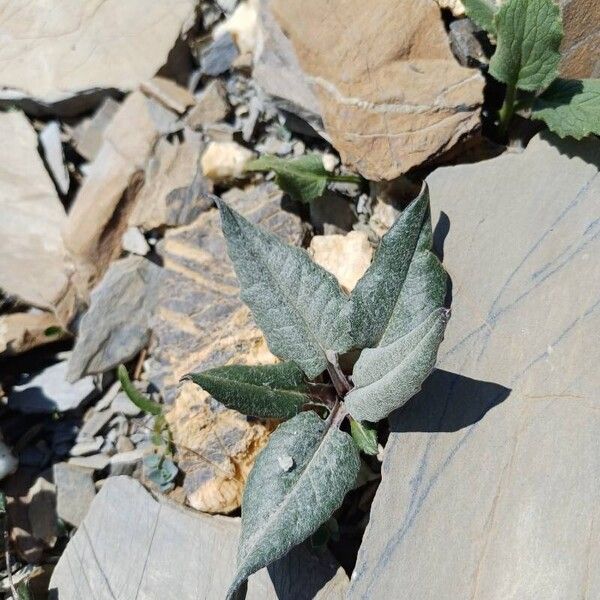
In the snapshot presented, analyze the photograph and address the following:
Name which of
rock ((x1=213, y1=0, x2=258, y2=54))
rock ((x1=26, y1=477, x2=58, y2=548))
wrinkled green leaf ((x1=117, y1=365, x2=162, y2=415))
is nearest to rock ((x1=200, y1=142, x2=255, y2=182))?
rock ((x1=213, y1=0, x2=258, y2=54))

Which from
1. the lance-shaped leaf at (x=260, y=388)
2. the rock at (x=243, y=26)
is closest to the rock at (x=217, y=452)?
the lance-shaped leaf at (x=260, y=388)

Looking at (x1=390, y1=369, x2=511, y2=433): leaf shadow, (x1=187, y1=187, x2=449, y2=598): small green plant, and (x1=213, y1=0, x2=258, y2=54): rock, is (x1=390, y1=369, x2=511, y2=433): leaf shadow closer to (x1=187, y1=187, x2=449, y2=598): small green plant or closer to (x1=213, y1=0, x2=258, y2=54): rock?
(x1=187, y1=187, x2=449, y2=598): small green plant

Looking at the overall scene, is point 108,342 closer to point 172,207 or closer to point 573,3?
point 172,207

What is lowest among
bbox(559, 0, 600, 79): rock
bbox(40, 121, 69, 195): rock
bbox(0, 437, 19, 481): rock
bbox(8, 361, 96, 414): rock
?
bbox(0, 437, 19, 481): rock

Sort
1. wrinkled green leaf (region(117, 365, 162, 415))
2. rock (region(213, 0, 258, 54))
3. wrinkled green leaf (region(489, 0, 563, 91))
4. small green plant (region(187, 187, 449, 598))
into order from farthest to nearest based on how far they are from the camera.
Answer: rock (region(213, 0, 258, 54))
wrinkled green leaf (region(117, 365, 162, 415))
wrinkled green leaf (region(489, 0, 563, 91))
small green plant (region(187, 187, 449, 598))

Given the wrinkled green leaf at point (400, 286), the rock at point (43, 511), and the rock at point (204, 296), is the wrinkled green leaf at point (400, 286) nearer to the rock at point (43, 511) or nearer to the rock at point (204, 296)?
the rock at point (204, 296)

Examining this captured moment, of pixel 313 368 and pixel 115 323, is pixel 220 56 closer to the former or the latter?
pixel 115 323

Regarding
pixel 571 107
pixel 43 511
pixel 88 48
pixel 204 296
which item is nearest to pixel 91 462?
pixel 43 511

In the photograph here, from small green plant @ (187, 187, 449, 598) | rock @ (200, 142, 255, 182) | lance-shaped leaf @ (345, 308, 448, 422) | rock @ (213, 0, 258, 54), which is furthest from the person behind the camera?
rock @ (213, 0, 258, 54)

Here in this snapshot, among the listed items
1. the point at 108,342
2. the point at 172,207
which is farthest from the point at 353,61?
the point at 108,342
